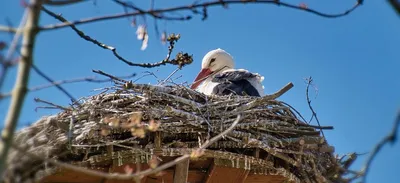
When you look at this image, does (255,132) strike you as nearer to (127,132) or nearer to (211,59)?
(127,132)

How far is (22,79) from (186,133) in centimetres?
251

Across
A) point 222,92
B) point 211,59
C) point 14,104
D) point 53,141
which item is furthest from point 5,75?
point 211,59

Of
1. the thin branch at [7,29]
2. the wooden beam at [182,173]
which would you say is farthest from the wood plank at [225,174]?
the thin branch at [7,29]

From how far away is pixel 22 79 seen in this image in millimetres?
1824

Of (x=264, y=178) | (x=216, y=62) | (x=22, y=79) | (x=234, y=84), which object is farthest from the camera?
(x=216, y=62)

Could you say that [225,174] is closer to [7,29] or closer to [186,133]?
[186,133]

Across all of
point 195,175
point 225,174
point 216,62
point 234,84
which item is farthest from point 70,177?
point 216,62

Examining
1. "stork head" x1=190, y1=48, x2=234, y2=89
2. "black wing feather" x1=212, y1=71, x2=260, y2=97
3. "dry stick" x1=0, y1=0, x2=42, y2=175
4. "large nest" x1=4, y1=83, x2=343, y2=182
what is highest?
"stork head" x1=190, y1=48, x2=234, y2=89

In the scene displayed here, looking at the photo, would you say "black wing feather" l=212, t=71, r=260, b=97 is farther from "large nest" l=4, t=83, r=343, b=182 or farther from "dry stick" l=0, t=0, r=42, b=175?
"dry stick" l=0, t=0, r=42, b=175

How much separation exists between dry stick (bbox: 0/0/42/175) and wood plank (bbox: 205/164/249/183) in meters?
2.48

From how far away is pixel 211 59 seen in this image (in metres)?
7.61

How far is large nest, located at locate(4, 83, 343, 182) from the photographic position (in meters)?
4.06

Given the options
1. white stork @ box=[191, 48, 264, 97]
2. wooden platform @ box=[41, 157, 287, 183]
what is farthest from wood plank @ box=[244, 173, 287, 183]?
white stork @ box=[191, 48, 264, 97]

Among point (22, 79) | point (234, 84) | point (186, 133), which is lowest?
point (22, 79)
